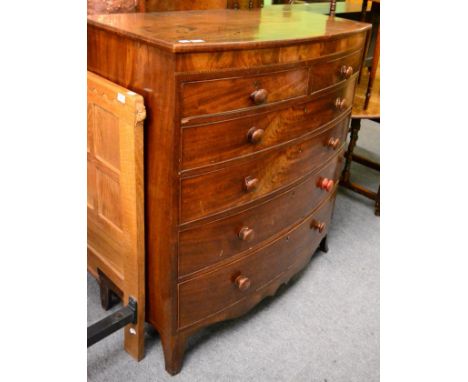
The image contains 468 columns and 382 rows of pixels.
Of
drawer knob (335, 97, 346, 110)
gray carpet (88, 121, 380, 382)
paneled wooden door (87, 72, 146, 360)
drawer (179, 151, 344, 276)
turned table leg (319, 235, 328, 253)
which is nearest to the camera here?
paneled wooden door (87, 72, 146, 360)

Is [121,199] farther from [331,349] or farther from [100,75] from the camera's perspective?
[331,349]

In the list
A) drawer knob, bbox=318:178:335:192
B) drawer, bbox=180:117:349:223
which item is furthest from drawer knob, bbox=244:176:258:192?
drawer knob, bbox=318:178:335:192

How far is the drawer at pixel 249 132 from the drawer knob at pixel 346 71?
0.26ft

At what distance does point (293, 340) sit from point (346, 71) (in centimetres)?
115

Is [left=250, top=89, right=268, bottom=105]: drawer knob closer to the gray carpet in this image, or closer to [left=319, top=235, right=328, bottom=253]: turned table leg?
the gray carpet

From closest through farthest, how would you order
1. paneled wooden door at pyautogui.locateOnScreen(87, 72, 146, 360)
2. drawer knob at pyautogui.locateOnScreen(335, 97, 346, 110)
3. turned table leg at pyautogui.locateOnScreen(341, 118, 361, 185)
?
paneled wooden door at pyautogui.locateOnScreen(87, 72, 146, 360) < drawer knob at pyautogui.locateOnScreen(335, 97, 346, 110) < turned table leg at pyautogui.locateOnScreen(341, 118, 361, 185)

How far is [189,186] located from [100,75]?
0.50m

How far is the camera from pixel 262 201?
5.37ft

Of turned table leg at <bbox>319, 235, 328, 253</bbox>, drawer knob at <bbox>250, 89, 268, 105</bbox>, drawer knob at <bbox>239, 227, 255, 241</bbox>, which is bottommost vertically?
turned table leg at <bbox>319, 235, 328, 253</bbox>

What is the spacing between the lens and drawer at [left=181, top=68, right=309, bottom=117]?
48.9 inches

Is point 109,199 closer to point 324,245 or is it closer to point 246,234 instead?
point 246,234

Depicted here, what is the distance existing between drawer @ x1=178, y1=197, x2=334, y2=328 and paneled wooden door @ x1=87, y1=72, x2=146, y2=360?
0.61 ft

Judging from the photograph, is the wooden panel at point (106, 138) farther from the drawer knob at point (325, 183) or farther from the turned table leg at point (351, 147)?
the turned table leg at point (351, 147)
